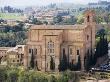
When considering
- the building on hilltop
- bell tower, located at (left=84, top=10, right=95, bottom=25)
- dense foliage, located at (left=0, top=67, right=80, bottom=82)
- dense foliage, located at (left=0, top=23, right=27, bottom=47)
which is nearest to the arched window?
the building on hilltop

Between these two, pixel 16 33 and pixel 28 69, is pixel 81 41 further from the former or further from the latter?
pixel 16 33

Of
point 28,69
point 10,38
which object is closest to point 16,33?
point 10,38

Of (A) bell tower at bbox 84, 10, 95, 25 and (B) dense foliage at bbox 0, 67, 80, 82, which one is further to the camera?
(A) bell tower at bbox 84, 10, 95, 25

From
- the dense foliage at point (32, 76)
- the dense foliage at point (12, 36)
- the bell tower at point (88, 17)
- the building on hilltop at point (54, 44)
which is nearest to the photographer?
the dense foliage at point (32, 76)

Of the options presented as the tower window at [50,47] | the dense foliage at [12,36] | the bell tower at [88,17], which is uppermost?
the bell tower at [88,17]

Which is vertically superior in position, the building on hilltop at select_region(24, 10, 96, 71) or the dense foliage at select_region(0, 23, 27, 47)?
the building on hilltop at select_region(24, 10, 96, 71)

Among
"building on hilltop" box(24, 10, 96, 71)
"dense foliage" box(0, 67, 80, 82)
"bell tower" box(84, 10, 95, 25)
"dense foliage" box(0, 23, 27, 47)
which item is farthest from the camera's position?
"dense foliage" box(0, 23, 27, 47)

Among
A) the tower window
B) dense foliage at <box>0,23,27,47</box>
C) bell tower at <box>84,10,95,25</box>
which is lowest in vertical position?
dense foliage at <box>0,23,27,47</box>

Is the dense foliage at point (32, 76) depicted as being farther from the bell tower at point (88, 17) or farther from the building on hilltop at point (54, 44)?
the bell tower at point (88, 17)

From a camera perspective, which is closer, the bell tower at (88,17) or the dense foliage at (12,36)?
the bell tower at (88,17)

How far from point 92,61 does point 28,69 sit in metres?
5.39

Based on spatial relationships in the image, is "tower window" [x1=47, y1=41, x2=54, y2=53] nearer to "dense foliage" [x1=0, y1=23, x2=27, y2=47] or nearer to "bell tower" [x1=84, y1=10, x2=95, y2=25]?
"bell tower" [x1=84, y1=10, x2=95, y2=25]

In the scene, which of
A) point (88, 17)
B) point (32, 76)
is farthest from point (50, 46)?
point (32, 76)

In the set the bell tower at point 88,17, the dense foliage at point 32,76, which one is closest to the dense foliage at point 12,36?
the bell tower at point 88,17
